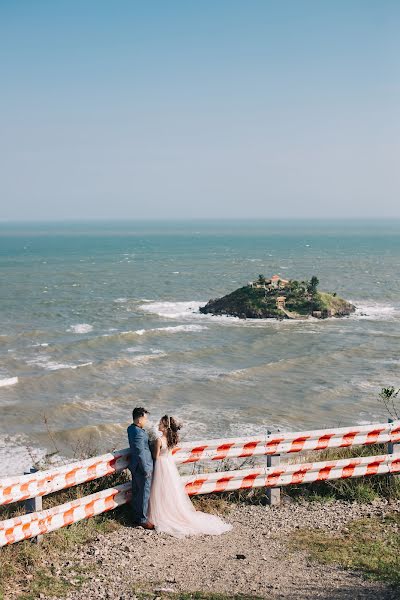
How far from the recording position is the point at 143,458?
32.5 ft

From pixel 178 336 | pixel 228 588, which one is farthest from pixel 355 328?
pixel 228 588

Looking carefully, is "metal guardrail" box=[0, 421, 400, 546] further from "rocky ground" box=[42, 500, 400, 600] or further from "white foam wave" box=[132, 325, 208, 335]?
"white foam wave" box=[132, 325, 208, 335]

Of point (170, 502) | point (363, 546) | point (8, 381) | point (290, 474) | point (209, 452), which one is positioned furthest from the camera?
point (8, 381)

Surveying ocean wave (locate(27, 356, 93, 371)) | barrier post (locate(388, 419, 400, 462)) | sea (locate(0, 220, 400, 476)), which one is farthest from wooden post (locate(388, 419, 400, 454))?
ocean wave (locate(27, 356, 93, 371))

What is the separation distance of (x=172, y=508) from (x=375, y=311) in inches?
2209

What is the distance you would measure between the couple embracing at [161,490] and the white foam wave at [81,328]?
1680 inches

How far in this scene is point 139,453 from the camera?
9.94m

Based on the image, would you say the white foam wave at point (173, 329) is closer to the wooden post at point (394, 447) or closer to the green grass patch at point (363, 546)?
the wooden post at point (394, 447)

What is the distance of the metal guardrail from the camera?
349 inches

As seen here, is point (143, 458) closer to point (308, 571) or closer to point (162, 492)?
point (162, 492)

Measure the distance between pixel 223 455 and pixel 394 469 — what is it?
2.94m

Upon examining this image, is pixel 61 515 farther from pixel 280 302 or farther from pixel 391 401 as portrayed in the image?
pixel 280 302

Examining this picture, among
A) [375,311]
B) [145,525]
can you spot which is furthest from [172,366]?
[145,525]

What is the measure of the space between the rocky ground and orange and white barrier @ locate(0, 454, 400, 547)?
0.43 meters
